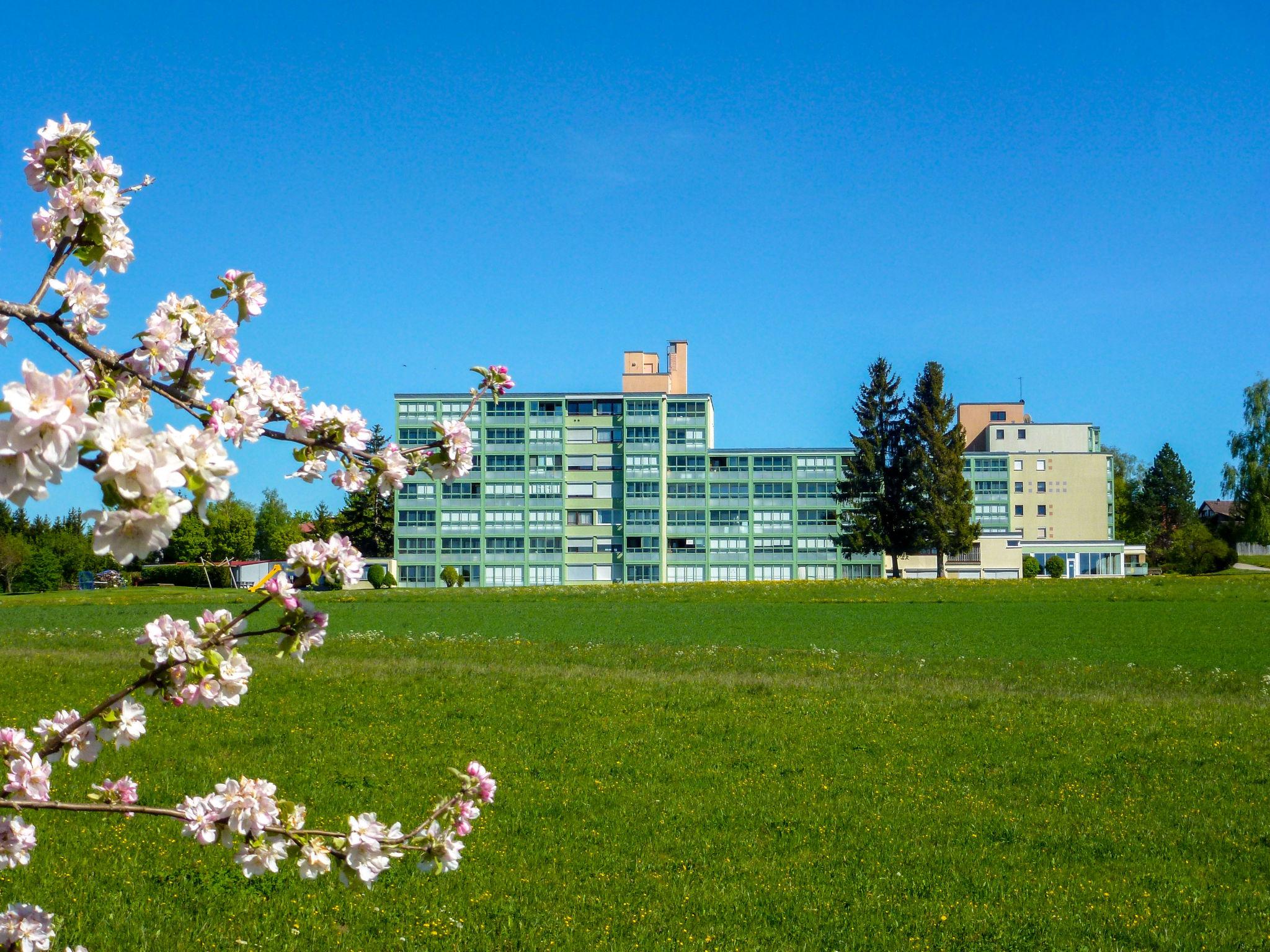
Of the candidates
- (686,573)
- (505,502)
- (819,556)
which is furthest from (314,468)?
(819,556)

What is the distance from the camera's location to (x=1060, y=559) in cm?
10138

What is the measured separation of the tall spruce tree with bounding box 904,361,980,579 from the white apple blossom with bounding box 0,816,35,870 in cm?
8132

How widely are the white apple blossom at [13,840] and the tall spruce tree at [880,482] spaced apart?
8166 centimetres

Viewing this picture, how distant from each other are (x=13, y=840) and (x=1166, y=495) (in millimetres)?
150612

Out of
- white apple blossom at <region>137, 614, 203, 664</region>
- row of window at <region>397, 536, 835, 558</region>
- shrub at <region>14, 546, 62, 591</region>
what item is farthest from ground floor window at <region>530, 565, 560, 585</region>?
white apple blossom at <region>137, 614, 203, 664</region>

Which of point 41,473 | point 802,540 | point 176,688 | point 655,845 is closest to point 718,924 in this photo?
point 655,845

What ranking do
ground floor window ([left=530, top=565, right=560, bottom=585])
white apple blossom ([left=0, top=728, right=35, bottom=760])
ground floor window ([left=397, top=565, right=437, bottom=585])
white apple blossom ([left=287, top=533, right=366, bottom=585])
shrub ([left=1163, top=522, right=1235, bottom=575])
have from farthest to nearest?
ground floor window ([left=530, top=565, right=560, bottom=585]), ground floor window ([left=397, top=565, right=437, bottom=585]), shrub ([left=1163, top=522, right=1235, bottom=575]), white apple blossom ([left=0, top=728, right=35, bottom=760]), white apple blossom ([left=287, top=533, right=366, bottom=585])

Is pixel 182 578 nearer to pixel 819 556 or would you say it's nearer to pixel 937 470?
pixel 819 556

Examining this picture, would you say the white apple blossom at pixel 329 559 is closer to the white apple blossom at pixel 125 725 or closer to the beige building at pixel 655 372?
the white apple blossom at pixel 125 725

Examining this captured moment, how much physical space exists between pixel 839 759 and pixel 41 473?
1315 centimetres

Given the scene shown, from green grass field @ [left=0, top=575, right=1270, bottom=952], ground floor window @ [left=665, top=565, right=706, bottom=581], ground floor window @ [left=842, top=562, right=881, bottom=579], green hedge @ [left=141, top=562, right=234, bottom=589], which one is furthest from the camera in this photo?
ground floor window @ [left=842, top=562, right=881, bottom=579]

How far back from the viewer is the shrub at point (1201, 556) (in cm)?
9344

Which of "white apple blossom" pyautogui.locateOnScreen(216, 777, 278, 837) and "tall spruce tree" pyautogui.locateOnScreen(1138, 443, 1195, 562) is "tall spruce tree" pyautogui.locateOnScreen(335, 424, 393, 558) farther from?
"white apple blossom" pyautogui.locateOnScreen(216, 777, 278, 837)

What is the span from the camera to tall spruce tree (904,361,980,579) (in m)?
→ 81.6
